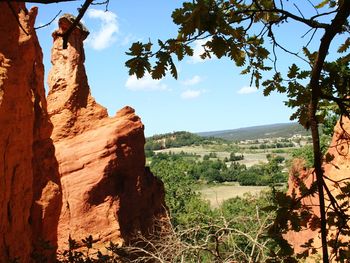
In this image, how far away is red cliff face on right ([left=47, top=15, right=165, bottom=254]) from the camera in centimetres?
1719

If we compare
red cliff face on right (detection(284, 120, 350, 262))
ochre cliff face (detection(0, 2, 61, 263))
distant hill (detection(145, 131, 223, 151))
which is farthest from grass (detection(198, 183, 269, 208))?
distant hill (detection(145, 131, 223, 151))

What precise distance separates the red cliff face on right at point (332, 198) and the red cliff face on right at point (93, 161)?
23.3 feet

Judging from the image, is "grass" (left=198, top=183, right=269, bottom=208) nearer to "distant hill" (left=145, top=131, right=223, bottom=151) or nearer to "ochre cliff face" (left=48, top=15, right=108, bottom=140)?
"ochre cliff face" (left=48, top=15, right=108, bottom=140)

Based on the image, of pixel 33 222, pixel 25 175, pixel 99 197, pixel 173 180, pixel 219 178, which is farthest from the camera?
pixel 219 178

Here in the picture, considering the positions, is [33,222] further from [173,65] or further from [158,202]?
[158,202]

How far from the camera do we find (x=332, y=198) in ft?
6.93

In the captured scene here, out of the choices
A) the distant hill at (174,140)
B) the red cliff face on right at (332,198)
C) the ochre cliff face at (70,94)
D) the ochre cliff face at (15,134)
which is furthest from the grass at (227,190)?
the distant hill at (174,140)

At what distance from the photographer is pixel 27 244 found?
8594 millimetres

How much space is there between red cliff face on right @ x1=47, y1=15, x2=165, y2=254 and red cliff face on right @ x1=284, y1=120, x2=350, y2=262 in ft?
23.3

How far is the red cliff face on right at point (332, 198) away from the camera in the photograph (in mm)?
2377

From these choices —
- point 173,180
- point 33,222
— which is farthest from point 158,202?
point 173,180

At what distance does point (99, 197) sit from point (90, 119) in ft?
14.0

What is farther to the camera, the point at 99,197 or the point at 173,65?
the point at 99,197

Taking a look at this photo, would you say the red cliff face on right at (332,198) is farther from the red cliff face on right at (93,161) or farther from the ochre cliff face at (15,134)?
the red cliff face on right at (93,161)
